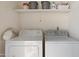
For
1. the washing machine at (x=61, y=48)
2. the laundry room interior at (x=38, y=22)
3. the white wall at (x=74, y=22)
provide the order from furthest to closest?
the white wall at (x=74, y=22), the laundry room interior at (x=38, y=22), the washing machine at (x=61, y=48)

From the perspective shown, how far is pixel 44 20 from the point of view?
397 centimetres

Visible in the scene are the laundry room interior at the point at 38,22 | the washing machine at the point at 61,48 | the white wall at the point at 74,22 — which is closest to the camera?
the washing machine at the point at 61,48

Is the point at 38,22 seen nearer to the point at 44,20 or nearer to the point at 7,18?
the point at 44,20

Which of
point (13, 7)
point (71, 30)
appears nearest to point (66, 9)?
point (71, 30)

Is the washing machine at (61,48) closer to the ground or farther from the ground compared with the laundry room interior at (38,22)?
closer to the ground

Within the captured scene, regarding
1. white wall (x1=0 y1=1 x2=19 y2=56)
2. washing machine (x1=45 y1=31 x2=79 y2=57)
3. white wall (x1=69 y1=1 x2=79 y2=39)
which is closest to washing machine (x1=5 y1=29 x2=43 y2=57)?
washing machine (x1=45 y1=31 x2=79 y2=57)

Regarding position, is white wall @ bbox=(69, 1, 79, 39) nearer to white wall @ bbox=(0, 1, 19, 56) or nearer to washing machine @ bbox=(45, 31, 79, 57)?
washing machine @ bbox=(45, 31, 79, 57)

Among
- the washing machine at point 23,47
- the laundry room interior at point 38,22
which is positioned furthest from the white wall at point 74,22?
the washing machine at point 23,47

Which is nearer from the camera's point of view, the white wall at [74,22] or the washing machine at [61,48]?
the washing machine at [61,48]

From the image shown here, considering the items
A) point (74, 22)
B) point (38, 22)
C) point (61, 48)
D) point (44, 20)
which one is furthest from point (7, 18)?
point (74, 22)

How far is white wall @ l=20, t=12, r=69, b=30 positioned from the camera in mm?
3943

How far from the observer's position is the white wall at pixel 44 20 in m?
3.94

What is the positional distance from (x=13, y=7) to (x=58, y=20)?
123 cm

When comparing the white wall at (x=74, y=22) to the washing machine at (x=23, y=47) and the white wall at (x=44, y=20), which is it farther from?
the washing machine at (x=23, y=47)
